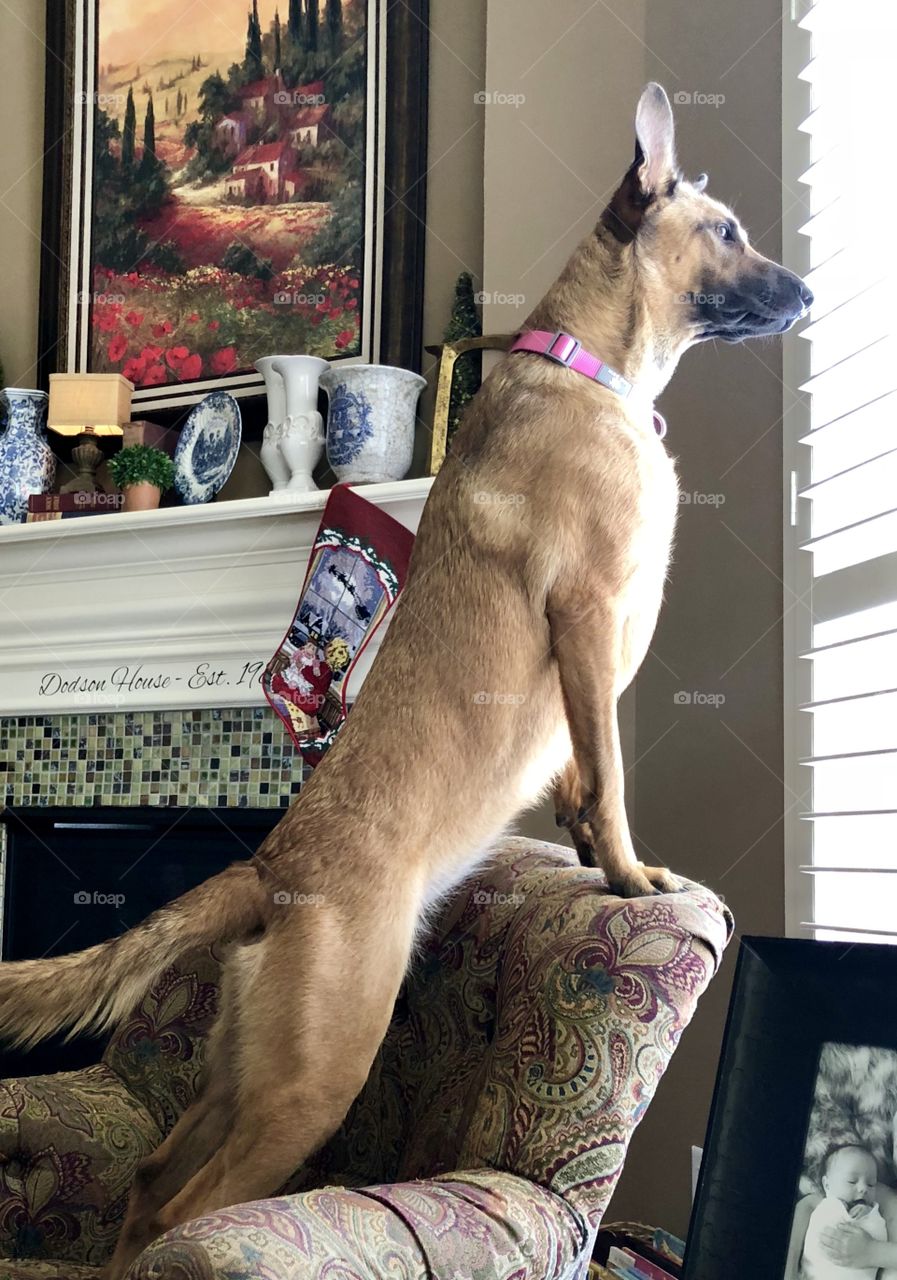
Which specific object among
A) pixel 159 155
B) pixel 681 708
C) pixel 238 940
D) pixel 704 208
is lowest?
pixel 238 940

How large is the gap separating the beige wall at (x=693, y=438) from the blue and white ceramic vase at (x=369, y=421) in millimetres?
274

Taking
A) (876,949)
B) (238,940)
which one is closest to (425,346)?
(238,940)

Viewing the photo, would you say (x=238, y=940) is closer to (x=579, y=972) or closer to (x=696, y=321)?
(x=579, y=972)

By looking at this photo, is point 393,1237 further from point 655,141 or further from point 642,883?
point 655,141

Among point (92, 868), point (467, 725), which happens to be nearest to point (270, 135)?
point (92, 868)

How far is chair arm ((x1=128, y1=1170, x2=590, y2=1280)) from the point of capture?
0.89 metres

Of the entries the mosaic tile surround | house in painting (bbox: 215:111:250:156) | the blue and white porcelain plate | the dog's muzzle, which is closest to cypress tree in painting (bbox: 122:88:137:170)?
house in painting (bbox: 215:111:250:156)

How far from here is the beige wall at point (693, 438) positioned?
2.14 m

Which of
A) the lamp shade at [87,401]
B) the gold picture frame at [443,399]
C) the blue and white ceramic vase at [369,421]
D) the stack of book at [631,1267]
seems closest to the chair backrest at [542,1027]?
the stack of book at [631,1267]

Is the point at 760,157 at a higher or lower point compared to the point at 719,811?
higher

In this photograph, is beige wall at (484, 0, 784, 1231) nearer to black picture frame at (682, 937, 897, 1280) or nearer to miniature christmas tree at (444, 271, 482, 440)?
miniature christmas tree at (444, 271, 482, 440)

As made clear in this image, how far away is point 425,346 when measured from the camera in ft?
8.63

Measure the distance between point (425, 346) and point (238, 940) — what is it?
5.24 feet

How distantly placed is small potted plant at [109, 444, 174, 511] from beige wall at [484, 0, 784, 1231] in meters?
0.83
